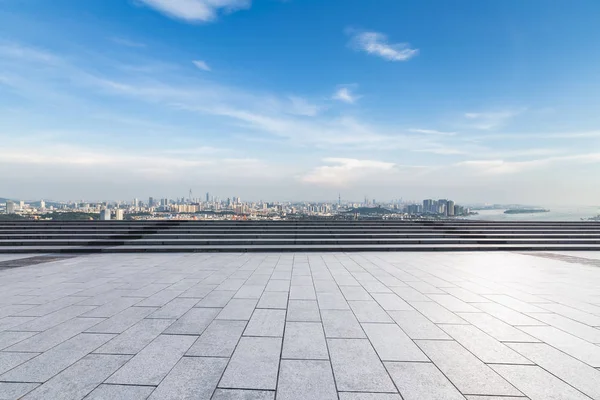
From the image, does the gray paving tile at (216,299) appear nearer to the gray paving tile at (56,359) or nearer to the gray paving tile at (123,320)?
the gray paving tile at (123,320)

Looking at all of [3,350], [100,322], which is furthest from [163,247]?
[3,350]

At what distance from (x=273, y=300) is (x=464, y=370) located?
440 cm

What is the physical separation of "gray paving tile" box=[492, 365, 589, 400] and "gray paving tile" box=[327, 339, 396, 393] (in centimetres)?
167

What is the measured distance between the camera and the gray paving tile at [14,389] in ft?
11.5

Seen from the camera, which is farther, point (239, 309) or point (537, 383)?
point (239, 309)

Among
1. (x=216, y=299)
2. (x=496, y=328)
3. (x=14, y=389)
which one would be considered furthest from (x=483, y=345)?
(x=14, y=389)

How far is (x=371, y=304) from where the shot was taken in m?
7.11

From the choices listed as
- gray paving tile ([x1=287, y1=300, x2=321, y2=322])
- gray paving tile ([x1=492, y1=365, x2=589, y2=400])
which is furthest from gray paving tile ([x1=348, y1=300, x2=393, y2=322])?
gray paving tile ([x1=492, y1=365, x2=589, y2=400])

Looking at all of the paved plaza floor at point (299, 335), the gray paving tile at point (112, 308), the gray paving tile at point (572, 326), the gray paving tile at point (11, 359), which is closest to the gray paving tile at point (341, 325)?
the paved plaza floor at point (299, 335)

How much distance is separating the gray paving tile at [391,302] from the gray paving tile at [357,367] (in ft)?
6.84

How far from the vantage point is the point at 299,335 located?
5266 mm

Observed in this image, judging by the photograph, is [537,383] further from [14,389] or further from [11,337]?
[11,337]

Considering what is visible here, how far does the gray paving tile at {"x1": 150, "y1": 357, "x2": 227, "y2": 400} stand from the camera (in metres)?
3.53

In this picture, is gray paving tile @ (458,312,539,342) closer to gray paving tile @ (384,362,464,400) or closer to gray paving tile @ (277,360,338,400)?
gray paving tile @ (384,362,464,400)
